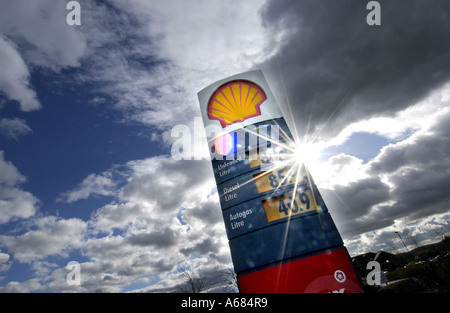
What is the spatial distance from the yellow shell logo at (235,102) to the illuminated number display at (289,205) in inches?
184

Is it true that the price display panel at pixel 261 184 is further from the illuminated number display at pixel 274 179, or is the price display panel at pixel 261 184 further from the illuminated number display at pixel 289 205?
the illuminated number display at pixel 289 205

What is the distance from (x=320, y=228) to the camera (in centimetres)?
916

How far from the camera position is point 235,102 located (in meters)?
13.1

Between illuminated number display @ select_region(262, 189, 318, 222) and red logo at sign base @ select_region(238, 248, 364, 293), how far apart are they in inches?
69.2

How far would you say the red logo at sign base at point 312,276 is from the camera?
8.23 m

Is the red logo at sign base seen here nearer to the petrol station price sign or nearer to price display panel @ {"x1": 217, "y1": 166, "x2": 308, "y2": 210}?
the petrol station price sign

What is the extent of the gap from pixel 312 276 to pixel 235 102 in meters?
9.13

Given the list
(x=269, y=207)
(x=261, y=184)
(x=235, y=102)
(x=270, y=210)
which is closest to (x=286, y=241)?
(x=270, y=210)

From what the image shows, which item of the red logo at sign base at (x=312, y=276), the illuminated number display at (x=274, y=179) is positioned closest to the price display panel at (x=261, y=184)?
the illuminated number display at (x=274, y=179)

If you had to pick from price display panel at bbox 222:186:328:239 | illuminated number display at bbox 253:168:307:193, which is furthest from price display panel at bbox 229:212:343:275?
illuminated number display at bbox 253:168:307:193

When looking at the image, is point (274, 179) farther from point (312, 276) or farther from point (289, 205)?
point (312, 276)

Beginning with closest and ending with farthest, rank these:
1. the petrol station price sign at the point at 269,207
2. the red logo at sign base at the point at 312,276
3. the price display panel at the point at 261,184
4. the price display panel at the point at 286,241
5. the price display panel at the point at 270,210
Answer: the red logo at sign base at the point at 312,276 → the petrol station price sign at the point at 269,207 → the price display panel at the point at 286,241 → the price display panel at the point at 270,210 → the price display panel at the point at 261,184
